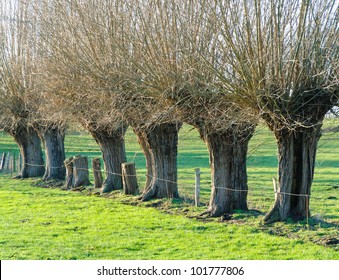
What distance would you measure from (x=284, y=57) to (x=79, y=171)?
48.1 ft

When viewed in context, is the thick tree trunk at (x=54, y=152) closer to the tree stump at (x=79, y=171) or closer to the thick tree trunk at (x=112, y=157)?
the tree stump at (x=79, y=171)

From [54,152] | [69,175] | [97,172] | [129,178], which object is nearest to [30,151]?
[54,152]

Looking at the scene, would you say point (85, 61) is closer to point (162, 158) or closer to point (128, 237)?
point (162, 158)

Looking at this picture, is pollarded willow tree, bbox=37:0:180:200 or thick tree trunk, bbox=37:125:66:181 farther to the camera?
thick tree trunk, bbox=37:125:66:181

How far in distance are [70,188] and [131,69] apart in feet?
35.1

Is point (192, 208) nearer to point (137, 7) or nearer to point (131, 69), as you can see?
point (131, 69)

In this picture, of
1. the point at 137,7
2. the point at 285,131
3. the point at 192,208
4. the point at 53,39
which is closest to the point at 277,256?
the point at 285,131

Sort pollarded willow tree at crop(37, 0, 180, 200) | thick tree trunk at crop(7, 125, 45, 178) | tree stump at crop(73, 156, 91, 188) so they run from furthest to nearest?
thick tree trunk at crop(7, 125, 45, 178) < tree stump at crop(73, 156, 91, 188) < pollarded willow tree at crop(37, 0, 180, 200)

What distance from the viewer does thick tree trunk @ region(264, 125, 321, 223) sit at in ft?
50.9

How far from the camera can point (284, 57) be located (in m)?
14.3

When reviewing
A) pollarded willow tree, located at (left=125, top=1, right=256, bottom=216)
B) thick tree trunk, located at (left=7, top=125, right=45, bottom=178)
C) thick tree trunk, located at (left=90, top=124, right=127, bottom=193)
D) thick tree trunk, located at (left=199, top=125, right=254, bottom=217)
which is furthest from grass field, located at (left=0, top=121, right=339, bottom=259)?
thick tree trunk, located at (left=7, top=125, right=45, bottom=178)

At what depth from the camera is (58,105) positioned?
23281 mm

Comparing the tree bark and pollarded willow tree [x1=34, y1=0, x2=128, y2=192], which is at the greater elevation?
pollarded willow tree [x1=34, y1=0, x2=128, y2=192]

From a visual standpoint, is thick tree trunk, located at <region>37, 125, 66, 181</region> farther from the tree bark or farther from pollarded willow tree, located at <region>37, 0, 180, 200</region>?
pollarded willow tree, located at <region>37, 0, 180, 200</region>
